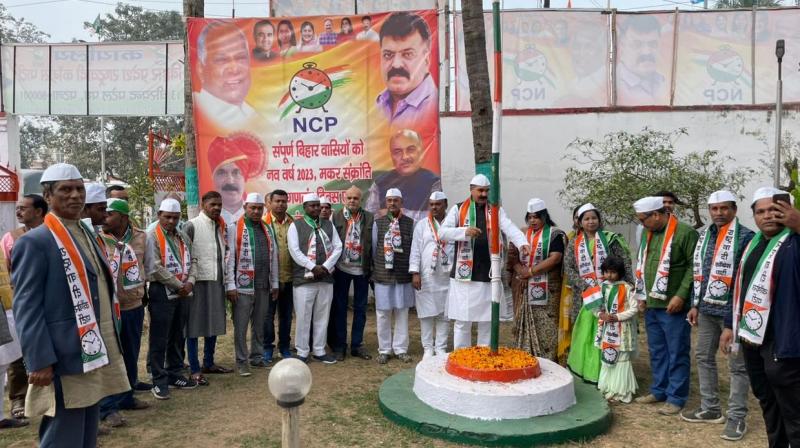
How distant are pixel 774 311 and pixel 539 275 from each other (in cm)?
278

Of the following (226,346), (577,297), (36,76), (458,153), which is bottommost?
(226,346)

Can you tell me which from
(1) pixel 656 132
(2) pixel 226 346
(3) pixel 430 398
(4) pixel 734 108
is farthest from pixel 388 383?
(4) pixel 734 108

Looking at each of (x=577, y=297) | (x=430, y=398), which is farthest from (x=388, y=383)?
(x=577, y=297)

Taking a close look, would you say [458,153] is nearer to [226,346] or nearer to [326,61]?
[326,61]

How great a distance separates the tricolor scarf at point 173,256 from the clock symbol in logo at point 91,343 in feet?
7.85

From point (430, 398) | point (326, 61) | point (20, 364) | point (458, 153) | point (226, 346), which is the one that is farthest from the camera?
point (458, 153)

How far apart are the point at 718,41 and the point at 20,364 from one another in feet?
39.8

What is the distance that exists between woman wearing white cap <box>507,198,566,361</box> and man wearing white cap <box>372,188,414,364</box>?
135 cm

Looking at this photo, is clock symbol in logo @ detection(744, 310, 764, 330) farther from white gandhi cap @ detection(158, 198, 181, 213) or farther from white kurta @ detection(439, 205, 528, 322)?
white gandhi cap @ detection(158, 198, 181, 213)

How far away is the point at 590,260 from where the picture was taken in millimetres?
5891

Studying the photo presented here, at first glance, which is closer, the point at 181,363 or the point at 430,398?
the point at 430,398

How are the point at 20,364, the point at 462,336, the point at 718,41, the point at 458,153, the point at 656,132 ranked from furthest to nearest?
the point at 718,41 < the point at 458,153 < the point at 656,132 < the point at 462,336 < the point at 20,364

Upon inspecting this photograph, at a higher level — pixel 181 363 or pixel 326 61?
pixel 326 61

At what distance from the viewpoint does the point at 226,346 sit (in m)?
7.73
